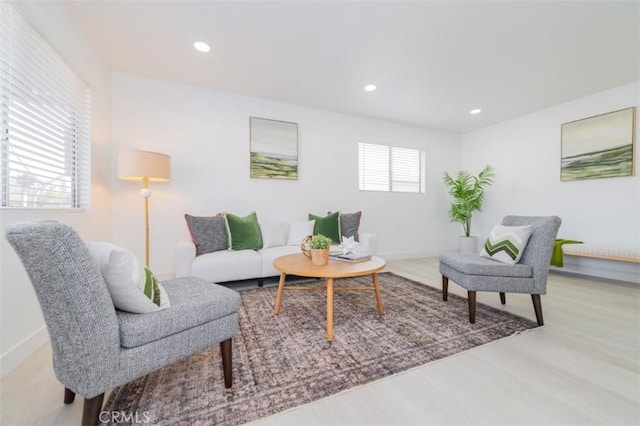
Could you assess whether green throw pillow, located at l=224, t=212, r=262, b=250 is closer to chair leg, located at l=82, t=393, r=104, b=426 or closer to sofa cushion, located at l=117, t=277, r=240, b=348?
sofa cushion, located at l=117, t=277, r=240, b=348

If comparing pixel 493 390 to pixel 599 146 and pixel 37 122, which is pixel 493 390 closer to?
pixel 37 122

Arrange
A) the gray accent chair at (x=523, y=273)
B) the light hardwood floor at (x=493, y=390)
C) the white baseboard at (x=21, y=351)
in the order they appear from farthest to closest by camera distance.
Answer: the gray accent chair at (x=523, y=273) < the white baseboard at (x=21, y=351) < the light hardwood floor at (x=493, y=390)

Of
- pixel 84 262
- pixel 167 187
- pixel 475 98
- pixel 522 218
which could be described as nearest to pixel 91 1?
pixel 167 187

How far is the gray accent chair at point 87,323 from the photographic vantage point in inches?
31.8

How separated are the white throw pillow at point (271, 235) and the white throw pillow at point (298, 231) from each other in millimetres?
136

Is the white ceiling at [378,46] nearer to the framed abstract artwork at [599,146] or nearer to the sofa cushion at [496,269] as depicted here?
the framed abstract artwork at [599,146]

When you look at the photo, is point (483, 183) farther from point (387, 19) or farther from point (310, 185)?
point (387, 19)

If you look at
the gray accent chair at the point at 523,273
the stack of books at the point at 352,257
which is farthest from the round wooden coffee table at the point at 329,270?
the gray accent chair at the point at 523,273

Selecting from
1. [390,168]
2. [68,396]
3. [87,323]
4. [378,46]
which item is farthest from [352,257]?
[390,168]

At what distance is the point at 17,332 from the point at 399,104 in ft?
14.7

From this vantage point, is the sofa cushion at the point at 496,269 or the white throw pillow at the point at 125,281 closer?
the white throw pillow at the point at 125,281

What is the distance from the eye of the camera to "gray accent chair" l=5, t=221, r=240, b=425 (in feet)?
2.65

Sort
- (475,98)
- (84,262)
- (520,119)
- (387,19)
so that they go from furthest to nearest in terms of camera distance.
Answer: (520,119)
(475,98)
(387,19)
(84,262)

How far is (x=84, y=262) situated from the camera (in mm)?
861
